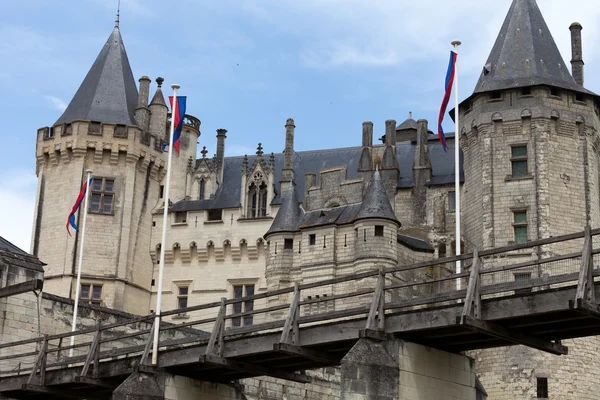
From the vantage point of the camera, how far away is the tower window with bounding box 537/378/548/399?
40438 mm

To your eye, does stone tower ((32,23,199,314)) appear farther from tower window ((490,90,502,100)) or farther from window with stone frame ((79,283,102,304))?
tower window ((490,90,502,100))

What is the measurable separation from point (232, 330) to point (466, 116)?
2620 cm

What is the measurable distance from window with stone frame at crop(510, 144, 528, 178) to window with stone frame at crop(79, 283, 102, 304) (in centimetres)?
1906

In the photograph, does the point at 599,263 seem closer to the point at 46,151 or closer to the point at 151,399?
the point at 151,399

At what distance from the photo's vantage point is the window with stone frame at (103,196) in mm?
50938

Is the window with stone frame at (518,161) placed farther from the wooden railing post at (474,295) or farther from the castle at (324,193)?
the wooden railing post at (474,295)

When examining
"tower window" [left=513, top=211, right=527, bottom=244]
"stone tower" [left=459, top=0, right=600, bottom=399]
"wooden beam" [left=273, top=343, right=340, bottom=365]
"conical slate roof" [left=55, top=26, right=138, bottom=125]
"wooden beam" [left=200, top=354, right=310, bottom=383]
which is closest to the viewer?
"wooden beam" [left=273, top=343, right=340, bottom=365]

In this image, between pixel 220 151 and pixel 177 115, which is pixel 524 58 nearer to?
pixel 220 151

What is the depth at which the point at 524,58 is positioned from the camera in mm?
44906

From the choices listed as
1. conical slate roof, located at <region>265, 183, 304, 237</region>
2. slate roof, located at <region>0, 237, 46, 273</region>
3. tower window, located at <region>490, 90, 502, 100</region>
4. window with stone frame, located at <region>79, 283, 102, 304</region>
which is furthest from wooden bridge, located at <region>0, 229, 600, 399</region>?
tower window, located at <region>490, 90, 502, 100</region>

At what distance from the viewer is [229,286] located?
52.0 metres

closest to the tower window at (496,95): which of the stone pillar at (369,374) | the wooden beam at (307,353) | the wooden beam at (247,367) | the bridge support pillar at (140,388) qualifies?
the wooden beam at (247,367)

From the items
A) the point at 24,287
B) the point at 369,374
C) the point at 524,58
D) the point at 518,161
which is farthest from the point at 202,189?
the point at 369,374

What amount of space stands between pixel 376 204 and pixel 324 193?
226 inches
